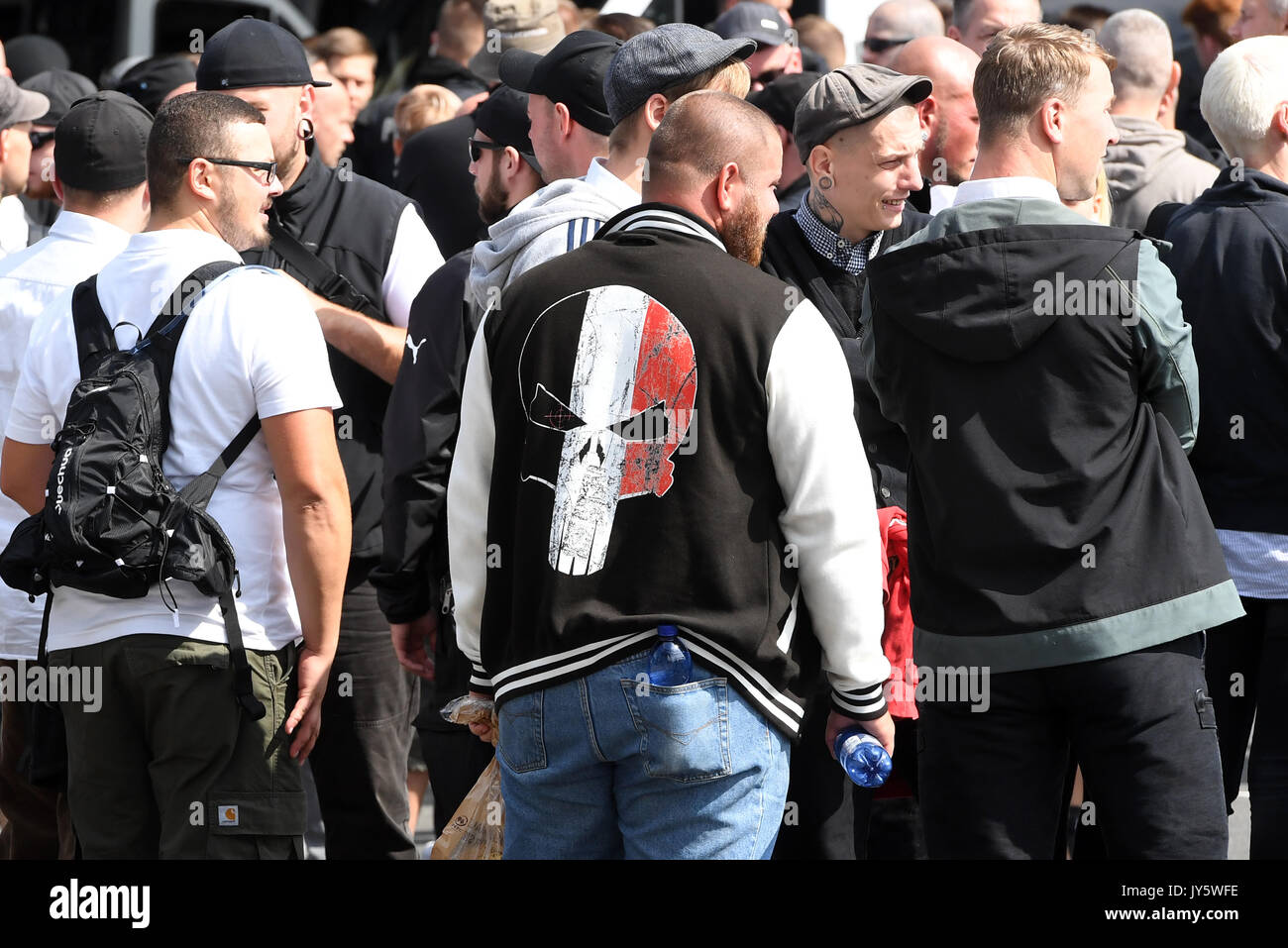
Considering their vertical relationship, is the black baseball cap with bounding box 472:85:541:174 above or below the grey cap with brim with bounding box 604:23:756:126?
below

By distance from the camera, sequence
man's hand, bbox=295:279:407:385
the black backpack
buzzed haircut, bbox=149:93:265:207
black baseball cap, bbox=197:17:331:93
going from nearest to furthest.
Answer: the black backpack
buzzed haircut, bbox=149:93:265:207
man's hand, bbox=295:279:407:385
black baseball cap, bbox=197:17:331:93

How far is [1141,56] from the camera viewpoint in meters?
5.17

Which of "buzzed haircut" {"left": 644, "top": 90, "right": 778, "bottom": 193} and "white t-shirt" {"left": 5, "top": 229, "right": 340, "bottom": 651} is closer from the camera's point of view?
"buzzed haircut" {"left": 644, "top": 90, "right": 778, "bottom": 193}

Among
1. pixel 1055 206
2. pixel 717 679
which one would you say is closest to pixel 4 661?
pixel 717 679

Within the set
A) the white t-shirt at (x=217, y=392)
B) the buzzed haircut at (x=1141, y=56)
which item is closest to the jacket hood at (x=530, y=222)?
the white t-shirt at (x=217, y=392)

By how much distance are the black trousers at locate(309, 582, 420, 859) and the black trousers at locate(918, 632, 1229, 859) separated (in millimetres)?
1602

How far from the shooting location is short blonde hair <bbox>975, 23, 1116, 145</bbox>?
3.19 m

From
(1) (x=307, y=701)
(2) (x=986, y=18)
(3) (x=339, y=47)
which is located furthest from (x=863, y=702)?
(3) (x=339, y=47)

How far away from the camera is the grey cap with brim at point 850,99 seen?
3684mm

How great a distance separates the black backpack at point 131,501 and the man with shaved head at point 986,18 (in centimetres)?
347

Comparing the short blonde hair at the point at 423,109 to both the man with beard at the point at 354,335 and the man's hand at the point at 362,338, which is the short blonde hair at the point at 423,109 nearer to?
the man with beard at the point at 354,335

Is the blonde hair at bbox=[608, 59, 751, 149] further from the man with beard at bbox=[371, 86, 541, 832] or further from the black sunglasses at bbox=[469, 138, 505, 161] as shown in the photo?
the black sunglasses at bbox=[469, 138, 505, 161]

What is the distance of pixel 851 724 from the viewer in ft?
9.33

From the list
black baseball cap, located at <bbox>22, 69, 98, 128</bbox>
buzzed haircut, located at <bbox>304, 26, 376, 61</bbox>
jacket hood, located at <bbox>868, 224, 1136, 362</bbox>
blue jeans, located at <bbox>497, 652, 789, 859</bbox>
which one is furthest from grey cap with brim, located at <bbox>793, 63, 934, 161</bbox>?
buzzed haircut, located at <bbox>304, 26, 376, 61</bbox>
